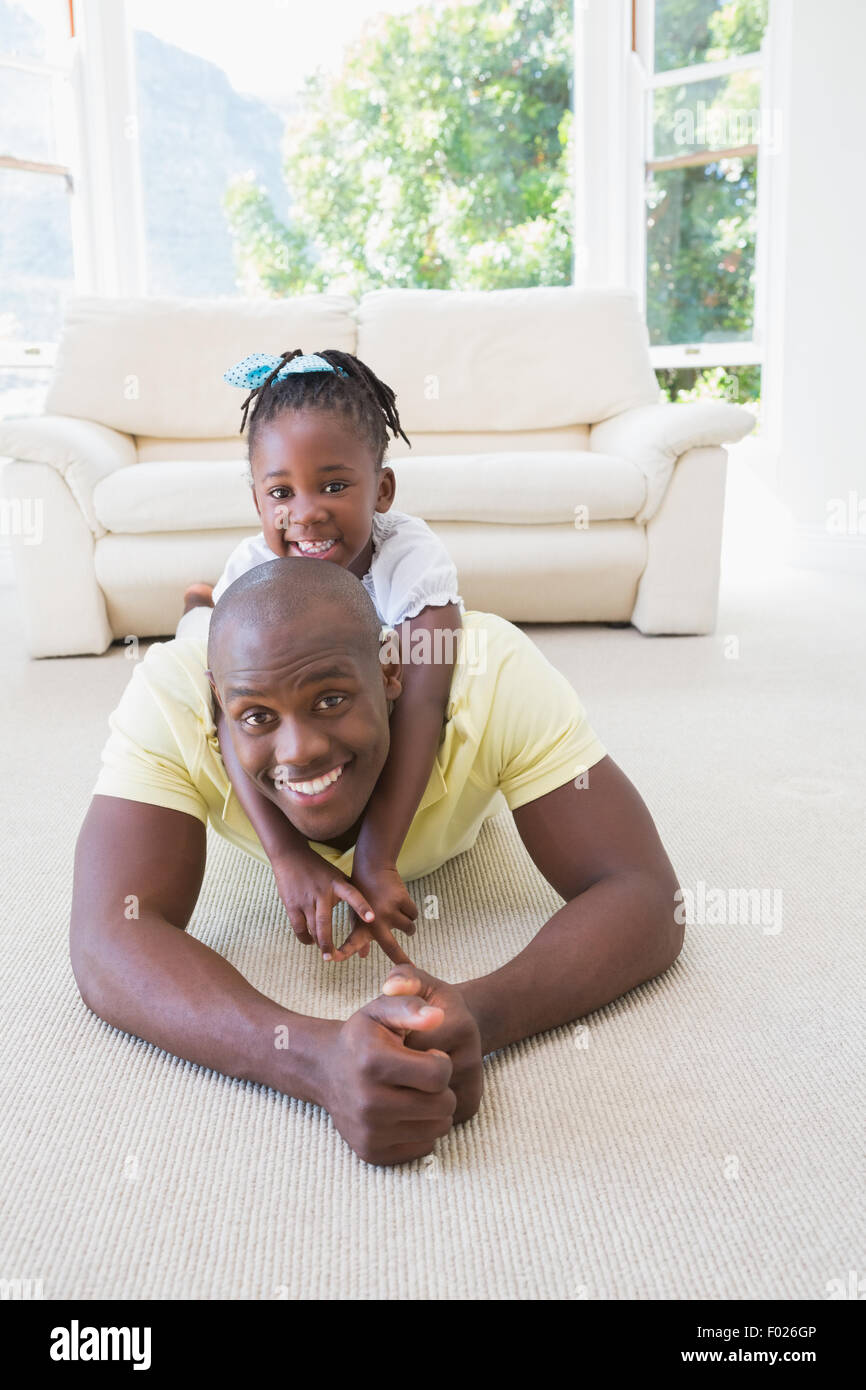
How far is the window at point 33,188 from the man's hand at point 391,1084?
13.1ft

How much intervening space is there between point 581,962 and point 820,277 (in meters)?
3.72

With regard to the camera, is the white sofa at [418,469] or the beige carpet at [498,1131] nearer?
the beige carpet at [498,1131]

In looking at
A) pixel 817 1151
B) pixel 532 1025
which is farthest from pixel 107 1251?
pixel 817 1151

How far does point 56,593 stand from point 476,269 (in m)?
2.82

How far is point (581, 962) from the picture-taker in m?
1.12

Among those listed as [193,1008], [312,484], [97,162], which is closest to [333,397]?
[312,484]

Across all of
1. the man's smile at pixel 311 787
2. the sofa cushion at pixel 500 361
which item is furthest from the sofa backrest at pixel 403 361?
the man's smile at pixel 311 787

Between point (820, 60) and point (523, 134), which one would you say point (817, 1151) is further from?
point (523, 134)

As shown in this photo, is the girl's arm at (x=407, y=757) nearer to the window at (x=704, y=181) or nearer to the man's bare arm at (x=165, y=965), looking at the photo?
the man's bare arm at (x=165, y=965)

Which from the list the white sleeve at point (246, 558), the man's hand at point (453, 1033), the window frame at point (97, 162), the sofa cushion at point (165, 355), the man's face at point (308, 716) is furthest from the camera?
the window frame at point (97, 162)

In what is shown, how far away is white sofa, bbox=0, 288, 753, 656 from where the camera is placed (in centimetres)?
298

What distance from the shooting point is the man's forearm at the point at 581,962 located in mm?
1075

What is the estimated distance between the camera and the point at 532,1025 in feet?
3.62

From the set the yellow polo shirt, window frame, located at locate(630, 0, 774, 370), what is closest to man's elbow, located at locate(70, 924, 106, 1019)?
the yellow polo shirt
